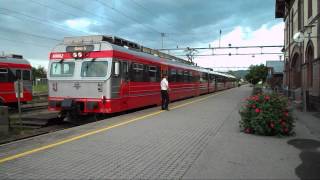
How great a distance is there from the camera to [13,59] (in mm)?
18359

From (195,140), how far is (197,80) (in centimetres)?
2190

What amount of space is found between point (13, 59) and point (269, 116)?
1442 centimetres

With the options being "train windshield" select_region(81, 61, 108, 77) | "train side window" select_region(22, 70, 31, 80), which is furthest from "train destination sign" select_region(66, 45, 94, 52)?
"train side window" select_region(22, 70, 31, 80)

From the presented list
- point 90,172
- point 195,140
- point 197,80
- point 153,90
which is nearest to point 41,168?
point 90,172

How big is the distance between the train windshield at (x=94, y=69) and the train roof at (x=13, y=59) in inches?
271

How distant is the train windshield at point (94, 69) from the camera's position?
1258 centimetres

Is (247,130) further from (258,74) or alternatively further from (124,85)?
(258,74)

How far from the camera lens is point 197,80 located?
98.8 ft

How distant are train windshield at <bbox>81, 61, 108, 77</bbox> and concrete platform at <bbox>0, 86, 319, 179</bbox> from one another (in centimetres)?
293

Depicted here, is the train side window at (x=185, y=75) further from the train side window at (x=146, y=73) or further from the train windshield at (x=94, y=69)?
the train windshield at (x=94, y=69)

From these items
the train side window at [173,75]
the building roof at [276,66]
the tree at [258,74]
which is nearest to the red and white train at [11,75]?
the train side window at [173,75]

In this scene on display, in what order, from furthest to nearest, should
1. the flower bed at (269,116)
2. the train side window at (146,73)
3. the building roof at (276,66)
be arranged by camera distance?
1. the building roof at (276,66)
2. the train side window at (146,73)
3. the flower bed at (269,116)

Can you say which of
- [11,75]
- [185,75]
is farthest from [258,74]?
[11,75]

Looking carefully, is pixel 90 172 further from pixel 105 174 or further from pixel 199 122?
pixel 199 122
